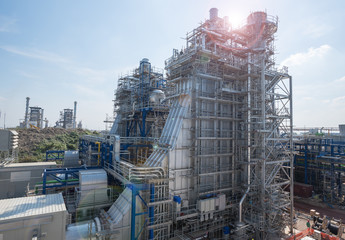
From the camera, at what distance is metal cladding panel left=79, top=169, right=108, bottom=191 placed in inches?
666

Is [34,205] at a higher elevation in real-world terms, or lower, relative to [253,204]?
higher

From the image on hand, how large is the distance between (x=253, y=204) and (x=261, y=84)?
10.9 meters

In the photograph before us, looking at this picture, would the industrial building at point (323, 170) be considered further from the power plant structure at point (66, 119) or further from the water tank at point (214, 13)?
the power plant structure at point (66, 119)

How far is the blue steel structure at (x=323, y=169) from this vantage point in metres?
25.9

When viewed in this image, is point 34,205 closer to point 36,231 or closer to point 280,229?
point 36,231

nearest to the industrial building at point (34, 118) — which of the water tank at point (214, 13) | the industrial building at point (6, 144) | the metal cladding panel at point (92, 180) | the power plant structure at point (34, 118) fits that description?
the power plant structure at point (34, 118)

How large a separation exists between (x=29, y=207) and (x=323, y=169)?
111 feet

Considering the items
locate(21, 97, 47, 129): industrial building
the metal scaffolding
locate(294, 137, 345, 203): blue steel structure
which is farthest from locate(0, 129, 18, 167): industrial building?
locate(21, 97, 47, 129): industrial building

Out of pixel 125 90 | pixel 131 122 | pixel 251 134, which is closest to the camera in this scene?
pixel 251 134

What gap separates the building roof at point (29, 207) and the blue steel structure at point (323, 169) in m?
31.4

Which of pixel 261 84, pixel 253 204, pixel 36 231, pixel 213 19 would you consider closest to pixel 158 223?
pixel 36 231

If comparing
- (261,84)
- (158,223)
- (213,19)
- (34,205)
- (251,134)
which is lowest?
(158,223)

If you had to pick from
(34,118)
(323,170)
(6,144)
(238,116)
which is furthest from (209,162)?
(34,118)

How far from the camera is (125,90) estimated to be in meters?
32.8
